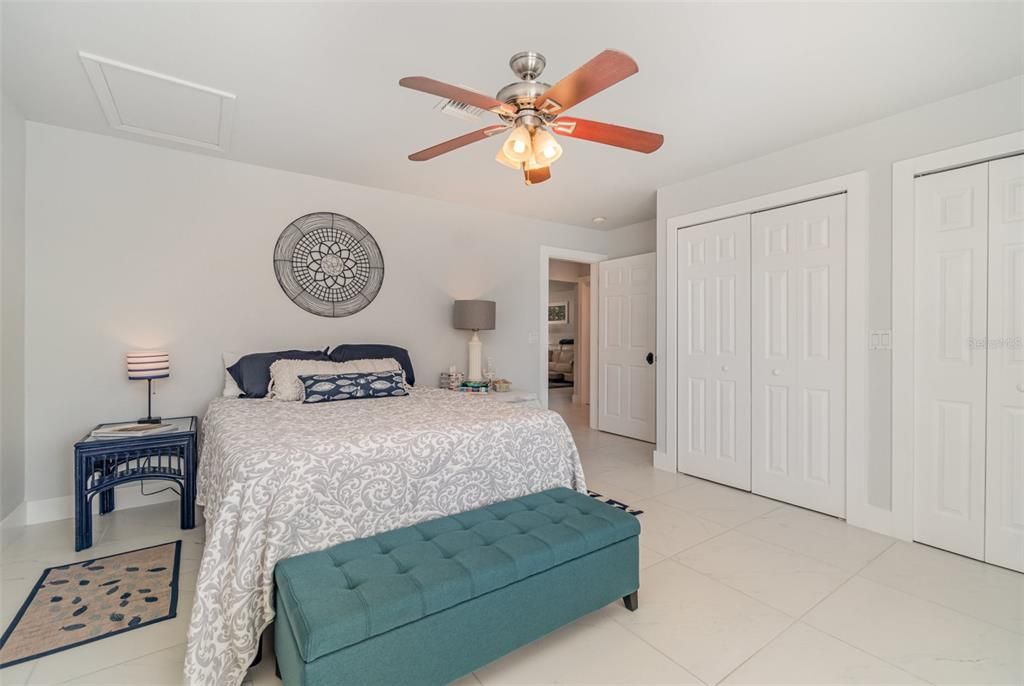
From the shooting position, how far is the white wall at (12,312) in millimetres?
→ 2461

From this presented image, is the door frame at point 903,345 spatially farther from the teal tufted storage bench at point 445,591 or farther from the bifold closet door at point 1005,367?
the teal tufted storage bench at point 445,591

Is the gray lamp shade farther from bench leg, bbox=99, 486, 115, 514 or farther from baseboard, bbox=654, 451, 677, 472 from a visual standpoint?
bench leg, bbox=99, 486, 115, 514

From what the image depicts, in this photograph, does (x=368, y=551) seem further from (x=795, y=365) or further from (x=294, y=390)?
(x=795, y=365)

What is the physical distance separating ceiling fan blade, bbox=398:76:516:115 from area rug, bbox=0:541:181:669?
7.77 feet

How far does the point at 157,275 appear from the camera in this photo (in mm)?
3107

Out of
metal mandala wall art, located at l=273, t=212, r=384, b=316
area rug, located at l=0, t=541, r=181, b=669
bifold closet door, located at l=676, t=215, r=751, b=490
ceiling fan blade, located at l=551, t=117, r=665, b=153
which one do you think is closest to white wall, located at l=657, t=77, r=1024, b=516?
bifold closet door, located at l=676, t=215, r=751, b=490

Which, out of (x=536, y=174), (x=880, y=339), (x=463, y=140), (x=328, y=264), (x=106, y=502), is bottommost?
(x=106, y=502)

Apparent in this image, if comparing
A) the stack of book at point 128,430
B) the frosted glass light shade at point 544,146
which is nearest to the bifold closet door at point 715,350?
the frosted glass light shade at point 544,146

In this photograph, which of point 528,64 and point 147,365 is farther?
point 147,365

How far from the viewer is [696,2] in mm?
1705

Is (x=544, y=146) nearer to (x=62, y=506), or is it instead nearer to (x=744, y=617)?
(x=744, y=617)

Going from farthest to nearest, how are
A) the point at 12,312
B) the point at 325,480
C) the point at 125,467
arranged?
the point at 125,467, the point at 12,312, the point at 325,480

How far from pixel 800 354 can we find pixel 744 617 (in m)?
A: 1.90

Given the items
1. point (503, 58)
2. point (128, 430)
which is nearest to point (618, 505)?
point (503, 58)
